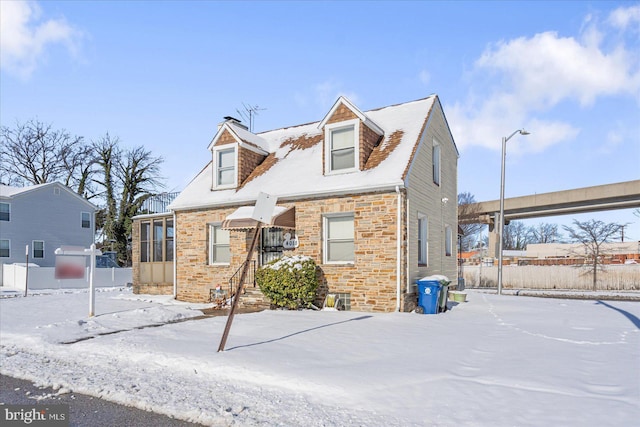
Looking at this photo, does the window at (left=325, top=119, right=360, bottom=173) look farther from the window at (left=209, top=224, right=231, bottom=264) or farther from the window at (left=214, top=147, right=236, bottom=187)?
the window at (left=209, top=224, right=231, bottom=264)

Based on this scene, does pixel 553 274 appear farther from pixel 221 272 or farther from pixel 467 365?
pixel 467 365

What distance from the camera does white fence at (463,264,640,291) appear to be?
26.8 m

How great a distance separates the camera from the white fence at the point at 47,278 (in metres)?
28.4

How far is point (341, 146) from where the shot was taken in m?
14.9

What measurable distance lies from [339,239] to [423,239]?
3.02m

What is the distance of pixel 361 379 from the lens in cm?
612

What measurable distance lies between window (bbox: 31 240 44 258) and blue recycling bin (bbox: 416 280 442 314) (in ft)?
104

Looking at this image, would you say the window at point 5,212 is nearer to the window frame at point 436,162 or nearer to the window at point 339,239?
the window at point 339,239

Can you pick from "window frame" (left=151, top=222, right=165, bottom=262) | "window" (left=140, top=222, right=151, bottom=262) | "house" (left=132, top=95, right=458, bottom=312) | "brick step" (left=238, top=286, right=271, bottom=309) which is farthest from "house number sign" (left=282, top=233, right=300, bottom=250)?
"window" (left=140, top=222, right=151, bottom=262)

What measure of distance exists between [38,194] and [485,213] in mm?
46924

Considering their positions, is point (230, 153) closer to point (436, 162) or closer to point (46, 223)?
point (436, 162)

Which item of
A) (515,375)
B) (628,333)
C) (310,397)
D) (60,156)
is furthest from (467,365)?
(60,156)

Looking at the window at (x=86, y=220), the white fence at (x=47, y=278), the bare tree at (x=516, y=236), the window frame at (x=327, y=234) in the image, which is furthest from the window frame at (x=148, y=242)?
the bare tree at (x=516, y=236)

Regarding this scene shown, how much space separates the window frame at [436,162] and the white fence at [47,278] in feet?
70.2
